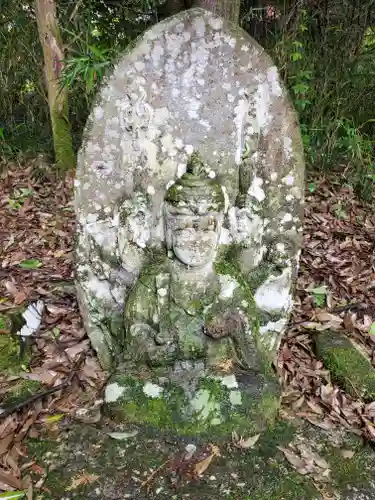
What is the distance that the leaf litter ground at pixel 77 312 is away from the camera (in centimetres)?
252

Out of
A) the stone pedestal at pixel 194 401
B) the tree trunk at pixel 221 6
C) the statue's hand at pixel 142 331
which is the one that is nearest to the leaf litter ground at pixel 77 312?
the stone pedestal at pixel 194 401

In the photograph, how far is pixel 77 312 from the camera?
3.39 m

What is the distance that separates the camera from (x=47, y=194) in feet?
17.8

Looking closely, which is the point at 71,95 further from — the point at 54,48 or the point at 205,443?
the point at 205,443

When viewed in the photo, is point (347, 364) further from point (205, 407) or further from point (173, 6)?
point (173, 6)

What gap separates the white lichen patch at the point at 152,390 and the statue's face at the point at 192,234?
0.60m

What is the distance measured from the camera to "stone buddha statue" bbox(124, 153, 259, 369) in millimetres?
2480

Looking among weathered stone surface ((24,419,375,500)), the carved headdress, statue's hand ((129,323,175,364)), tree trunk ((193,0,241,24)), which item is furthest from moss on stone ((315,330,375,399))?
tree trunk ((193,0,241,24))

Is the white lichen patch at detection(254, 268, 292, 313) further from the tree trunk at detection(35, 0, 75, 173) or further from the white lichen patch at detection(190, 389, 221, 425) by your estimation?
the tree trunk at detection(35, 0, 75, 173)

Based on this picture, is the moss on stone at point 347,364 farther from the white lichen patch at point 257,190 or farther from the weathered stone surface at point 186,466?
the white lichen patch at point 257,190

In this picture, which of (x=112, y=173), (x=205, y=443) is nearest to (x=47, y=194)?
(x=112, y=173)

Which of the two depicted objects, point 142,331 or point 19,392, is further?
point 19,392

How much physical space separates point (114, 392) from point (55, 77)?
3.54m

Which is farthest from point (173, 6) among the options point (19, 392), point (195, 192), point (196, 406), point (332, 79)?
point (196, 406)
